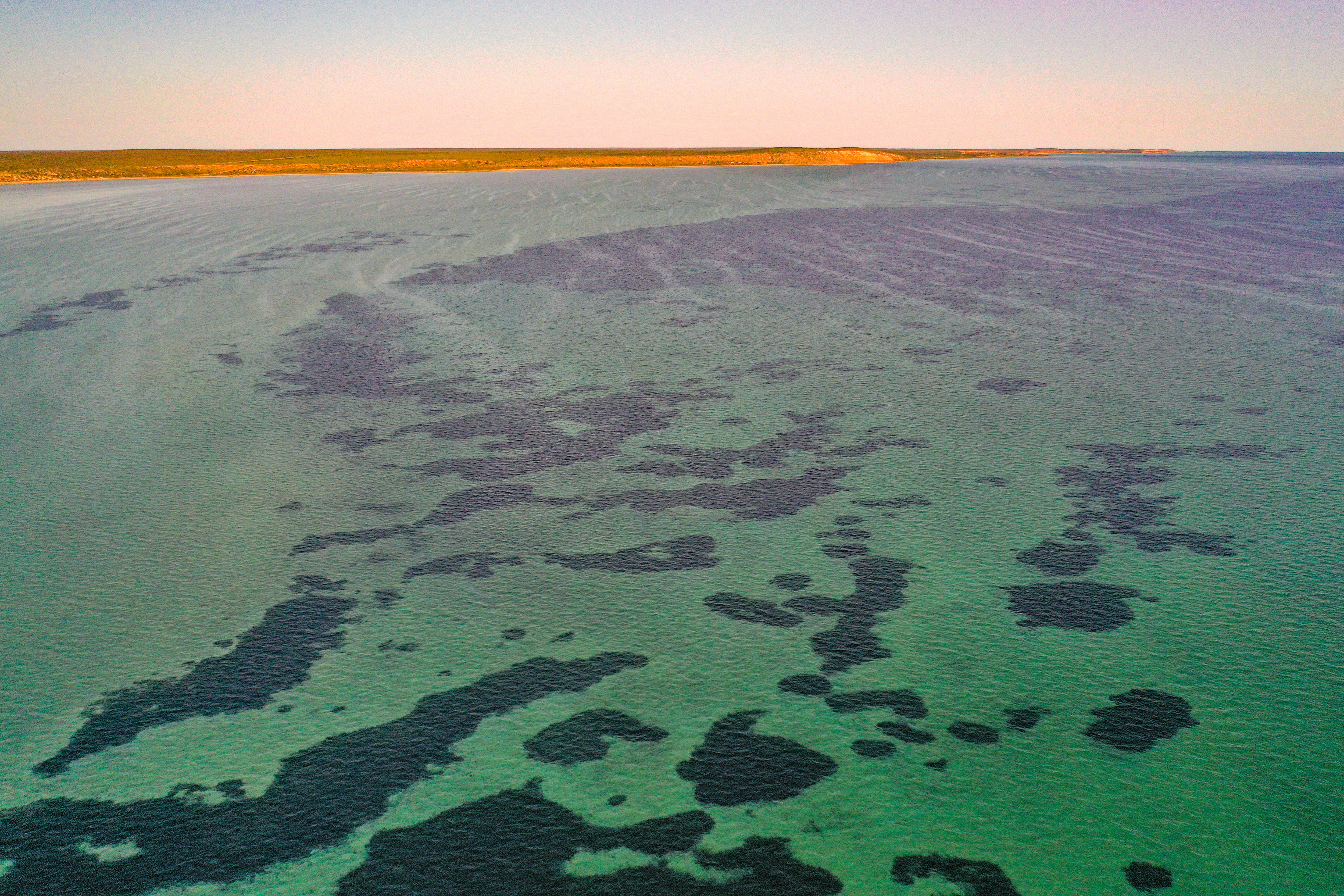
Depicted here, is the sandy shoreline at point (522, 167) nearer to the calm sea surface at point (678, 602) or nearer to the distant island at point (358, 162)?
the distant island at point (358, 162)

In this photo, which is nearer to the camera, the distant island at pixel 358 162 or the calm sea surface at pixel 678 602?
the calm sea surface at pixel 678 602

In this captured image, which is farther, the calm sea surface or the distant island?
the distant island

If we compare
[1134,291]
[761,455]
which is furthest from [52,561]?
[1134,291]

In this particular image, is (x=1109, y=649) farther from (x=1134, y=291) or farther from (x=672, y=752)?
(x=1134, y=291)

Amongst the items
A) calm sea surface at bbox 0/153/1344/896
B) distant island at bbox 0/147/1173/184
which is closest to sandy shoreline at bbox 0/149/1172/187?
distant island at bbox 0/147/1173/184

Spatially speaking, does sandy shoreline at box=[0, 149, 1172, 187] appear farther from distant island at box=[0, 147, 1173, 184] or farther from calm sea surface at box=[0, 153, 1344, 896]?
calm sea surface at box=[0, 153, 1344, 896]

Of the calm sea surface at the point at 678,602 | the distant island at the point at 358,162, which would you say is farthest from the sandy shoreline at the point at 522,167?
the calm sea surface at the point at 678,602

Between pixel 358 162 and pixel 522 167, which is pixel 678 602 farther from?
pixel 358 162
